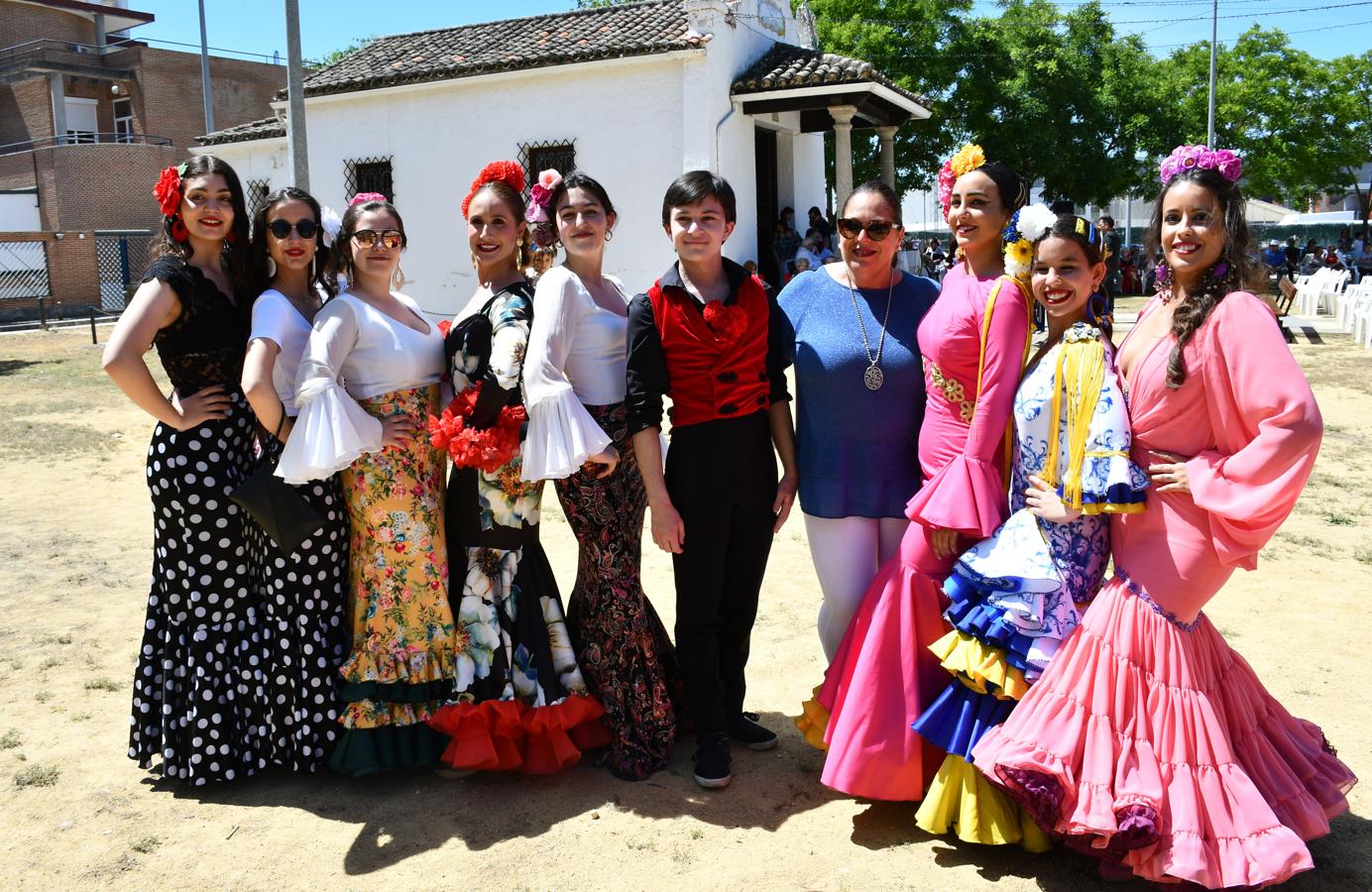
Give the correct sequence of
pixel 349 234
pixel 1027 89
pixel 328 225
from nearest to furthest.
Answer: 1. pixel 349 234
2. pixel 328 225
3. pixel 1027 89

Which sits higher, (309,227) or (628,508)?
(309,227)

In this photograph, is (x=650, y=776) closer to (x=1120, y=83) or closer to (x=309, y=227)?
(x=309, y=227)

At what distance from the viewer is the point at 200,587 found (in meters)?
3.75

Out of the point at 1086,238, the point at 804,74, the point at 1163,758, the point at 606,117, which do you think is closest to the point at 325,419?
the point at 1086,238

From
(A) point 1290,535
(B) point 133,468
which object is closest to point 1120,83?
(A) point 1290,535

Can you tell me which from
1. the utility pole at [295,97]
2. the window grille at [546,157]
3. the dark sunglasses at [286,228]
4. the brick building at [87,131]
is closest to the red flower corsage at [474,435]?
the dark sunglasses at [286,228]

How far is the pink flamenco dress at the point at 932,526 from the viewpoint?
10.5ft

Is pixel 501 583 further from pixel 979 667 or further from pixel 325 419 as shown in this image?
pixel 979 667

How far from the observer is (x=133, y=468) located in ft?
30.8

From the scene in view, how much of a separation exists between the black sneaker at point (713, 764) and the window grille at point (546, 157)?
13949mm

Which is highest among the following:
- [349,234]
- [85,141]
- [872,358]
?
[85,141]

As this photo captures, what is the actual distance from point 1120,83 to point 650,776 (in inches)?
1160

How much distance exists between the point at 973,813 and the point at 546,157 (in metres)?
15.2

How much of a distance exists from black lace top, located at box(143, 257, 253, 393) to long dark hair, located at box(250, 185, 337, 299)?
0.18 meters
